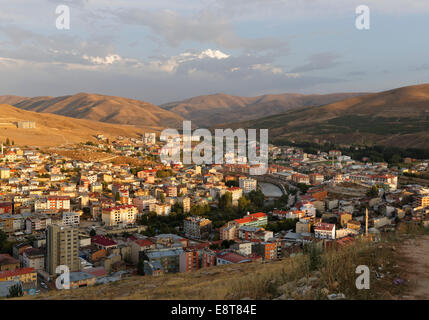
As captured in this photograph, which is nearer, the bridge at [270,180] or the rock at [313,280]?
the rock at [313,280]

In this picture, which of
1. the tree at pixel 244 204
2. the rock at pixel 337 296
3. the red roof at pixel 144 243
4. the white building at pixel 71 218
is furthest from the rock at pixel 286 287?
the tree at pixel 244 204

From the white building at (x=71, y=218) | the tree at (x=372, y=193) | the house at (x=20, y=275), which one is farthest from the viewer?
the tree at (x=372, y=193)

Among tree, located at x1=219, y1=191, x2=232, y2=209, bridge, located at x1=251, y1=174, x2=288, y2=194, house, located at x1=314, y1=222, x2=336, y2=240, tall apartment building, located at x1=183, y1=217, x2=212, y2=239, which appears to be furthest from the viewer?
bridge, located at x1=251, y1=174, x2=288, y2=194

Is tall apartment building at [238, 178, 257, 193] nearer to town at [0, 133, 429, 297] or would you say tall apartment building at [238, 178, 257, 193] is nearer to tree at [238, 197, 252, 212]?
town at [0, 133, 429, 297]

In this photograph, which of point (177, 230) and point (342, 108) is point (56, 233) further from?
point (342, 108)

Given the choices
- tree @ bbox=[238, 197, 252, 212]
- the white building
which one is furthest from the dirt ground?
the white building

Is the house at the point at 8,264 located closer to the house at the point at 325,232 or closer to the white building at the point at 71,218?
the white building at the point at 71,218

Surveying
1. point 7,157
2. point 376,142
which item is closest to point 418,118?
point 376,142
